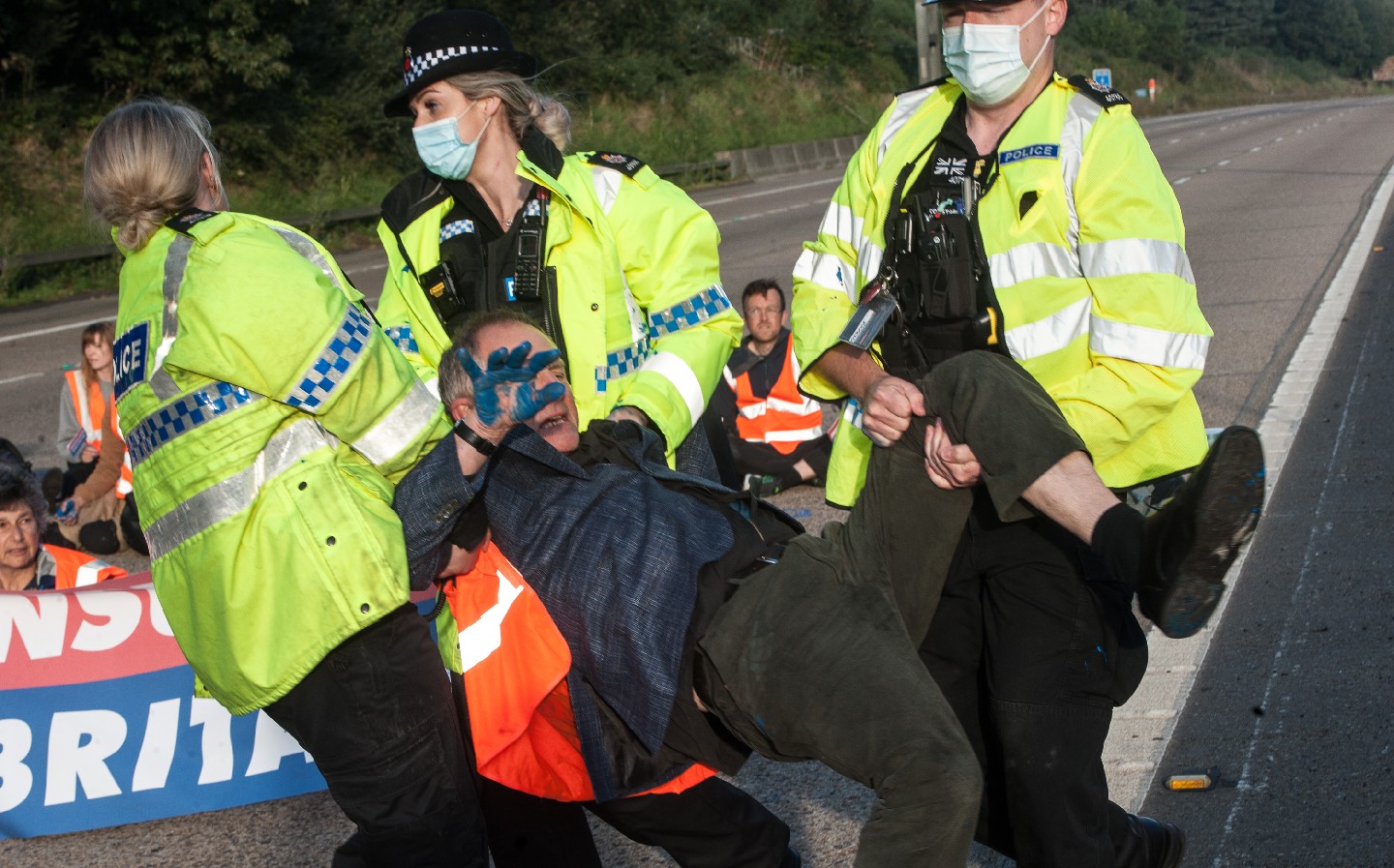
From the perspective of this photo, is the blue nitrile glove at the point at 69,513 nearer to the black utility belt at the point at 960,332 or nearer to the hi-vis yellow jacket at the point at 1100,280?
the black utility belt at the point at 960,332

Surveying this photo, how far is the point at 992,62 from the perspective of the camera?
9.88 ft

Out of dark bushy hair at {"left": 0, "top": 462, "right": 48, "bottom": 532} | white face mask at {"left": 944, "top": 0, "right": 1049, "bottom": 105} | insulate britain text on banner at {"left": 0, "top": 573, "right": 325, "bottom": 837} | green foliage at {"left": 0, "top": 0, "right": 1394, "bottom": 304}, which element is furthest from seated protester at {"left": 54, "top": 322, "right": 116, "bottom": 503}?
white face mask at {"left": 944, "top": 0, "right": 1049, "bottom": 105}

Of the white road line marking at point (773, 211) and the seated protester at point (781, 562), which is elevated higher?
the seated protester at point (781, 562)

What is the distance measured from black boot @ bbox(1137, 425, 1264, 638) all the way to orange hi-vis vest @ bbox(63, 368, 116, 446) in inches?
335

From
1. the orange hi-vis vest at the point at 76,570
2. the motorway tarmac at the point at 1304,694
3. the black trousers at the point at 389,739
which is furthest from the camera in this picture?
the orange hi-vis vest at the point at 76,570

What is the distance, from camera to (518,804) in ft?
10.4

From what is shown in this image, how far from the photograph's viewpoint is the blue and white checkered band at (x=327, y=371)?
2.71 metres

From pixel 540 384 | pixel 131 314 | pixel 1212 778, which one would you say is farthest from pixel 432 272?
pixel 1212 778

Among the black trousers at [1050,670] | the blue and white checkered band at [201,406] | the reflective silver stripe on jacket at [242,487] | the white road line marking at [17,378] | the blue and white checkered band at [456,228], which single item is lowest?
the white road line marking at [17,378]

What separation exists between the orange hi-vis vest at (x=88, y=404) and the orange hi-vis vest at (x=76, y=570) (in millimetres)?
3875

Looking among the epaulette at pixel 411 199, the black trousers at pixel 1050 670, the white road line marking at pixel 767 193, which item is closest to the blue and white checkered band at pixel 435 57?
the epaulette at pixel 411 199

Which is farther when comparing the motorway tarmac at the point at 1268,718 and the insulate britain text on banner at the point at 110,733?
the insulate britain text on banner at the point at 110,733

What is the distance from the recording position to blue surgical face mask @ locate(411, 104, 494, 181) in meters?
3.51

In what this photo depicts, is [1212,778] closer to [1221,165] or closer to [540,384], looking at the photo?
[540,384]
